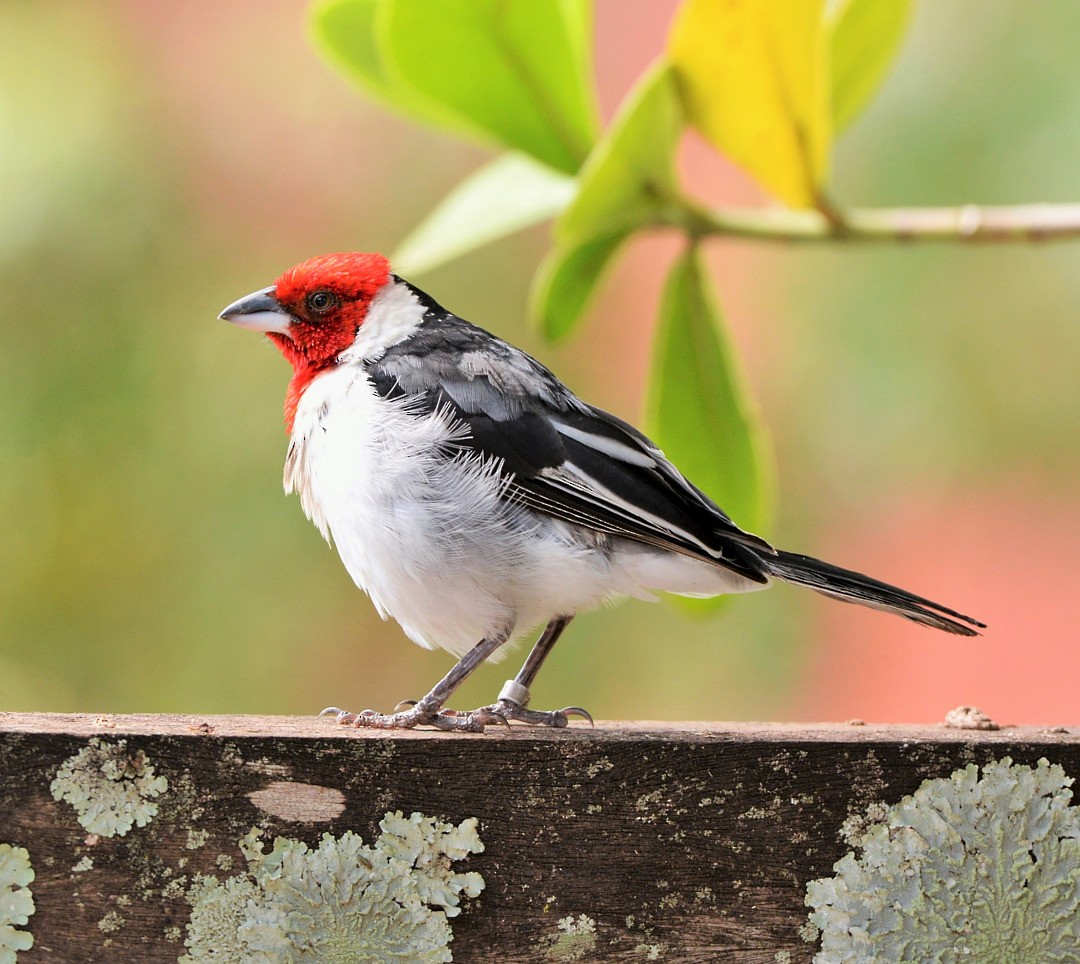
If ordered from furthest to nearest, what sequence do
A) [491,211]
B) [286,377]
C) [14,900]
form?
[286,377], [491,211], [14,900]

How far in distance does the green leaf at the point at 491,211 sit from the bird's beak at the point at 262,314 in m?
0.14

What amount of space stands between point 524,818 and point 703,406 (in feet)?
1.73

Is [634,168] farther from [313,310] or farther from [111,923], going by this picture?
[111,923]

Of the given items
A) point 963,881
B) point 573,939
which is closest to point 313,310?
point 573,939

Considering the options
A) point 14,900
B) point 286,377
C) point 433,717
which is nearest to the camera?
point 14,900

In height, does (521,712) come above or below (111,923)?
above

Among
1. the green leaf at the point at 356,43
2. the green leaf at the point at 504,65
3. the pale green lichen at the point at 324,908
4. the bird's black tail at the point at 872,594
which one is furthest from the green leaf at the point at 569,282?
the pale green lichen at the point at 324,908

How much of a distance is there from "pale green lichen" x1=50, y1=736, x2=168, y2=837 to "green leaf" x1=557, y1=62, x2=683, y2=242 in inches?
23.9

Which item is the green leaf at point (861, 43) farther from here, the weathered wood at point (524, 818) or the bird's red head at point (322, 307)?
the weathered wood at point (524, 818)

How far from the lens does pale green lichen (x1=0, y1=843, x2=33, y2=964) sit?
3.06 feet

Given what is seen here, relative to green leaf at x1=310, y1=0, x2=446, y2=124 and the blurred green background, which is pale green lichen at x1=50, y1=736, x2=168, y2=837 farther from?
the blurred green background

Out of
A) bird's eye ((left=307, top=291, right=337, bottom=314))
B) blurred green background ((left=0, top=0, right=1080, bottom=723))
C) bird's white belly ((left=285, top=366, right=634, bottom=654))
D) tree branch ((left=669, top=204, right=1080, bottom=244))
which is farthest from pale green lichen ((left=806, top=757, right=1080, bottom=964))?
blurred green background ((left=0, top=0, right=1080, bottom=723))

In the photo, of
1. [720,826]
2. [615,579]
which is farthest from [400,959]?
[615,579]

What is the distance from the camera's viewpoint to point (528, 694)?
1261mm
